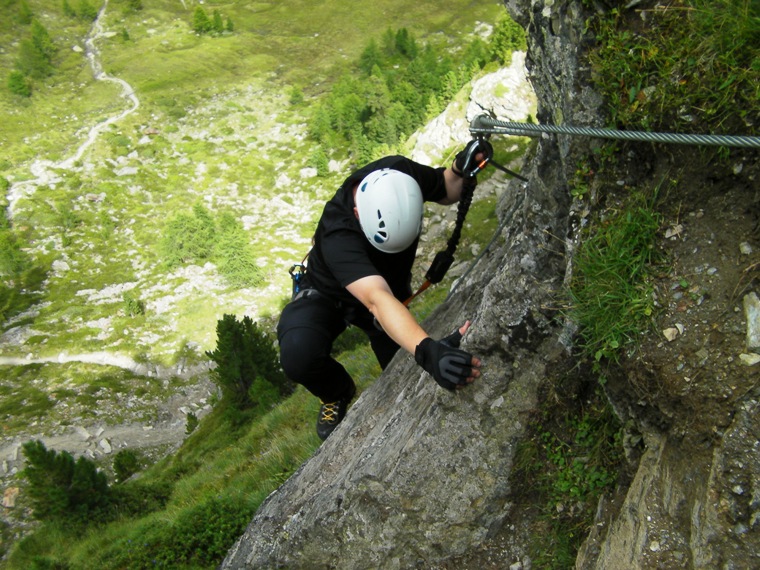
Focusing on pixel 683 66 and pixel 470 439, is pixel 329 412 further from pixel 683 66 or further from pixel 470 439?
pixel 683 66

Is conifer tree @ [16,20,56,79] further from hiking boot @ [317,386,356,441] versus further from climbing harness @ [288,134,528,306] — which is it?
climbing harness @ [288,134,528,306]

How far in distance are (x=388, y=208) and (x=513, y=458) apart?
A: 327 cm

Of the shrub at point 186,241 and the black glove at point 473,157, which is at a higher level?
the black glove at point 473,157

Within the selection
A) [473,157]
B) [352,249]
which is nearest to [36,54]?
[352,249]

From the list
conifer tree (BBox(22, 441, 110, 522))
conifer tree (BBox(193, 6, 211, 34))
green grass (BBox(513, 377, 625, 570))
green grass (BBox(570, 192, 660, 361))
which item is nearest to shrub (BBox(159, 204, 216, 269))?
conifer tree (BBox(22, 441, 110, 522))

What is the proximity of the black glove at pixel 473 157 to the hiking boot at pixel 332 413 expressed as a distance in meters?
4.45

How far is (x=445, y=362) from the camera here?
15.8ft

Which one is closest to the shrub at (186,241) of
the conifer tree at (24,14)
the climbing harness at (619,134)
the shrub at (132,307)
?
the shrub at (132,307)

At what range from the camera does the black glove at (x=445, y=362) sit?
4.81 metres

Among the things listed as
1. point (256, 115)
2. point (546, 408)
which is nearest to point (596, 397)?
point (546, 408)

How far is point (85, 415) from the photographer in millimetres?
54031

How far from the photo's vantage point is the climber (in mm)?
5191

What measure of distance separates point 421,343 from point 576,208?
1.96m

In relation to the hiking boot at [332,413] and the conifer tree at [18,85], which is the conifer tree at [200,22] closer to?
the conifer tree at [18,85]
